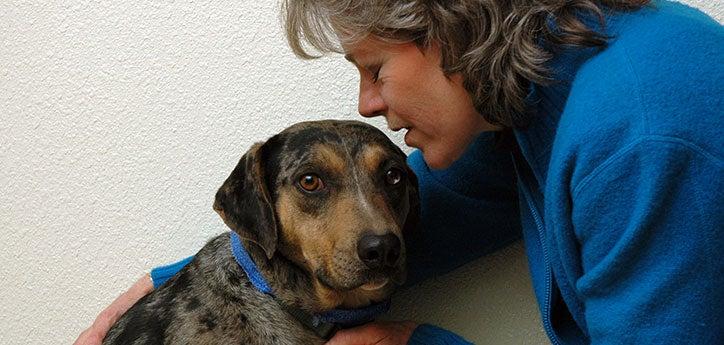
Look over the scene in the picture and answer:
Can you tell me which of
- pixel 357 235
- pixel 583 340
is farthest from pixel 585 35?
pixel 583 340

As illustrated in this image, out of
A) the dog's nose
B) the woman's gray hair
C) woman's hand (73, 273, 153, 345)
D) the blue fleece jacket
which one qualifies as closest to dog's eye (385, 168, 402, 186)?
the dog's nose

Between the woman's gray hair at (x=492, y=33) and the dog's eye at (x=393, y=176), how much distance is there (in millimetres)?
390

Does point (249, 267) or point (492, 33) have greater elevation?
point (492, 33)

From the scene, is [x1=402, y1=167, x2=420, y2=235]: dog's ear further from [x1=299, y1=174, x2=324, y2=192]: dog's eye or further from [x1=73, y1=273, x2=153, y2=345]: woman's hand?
[x1=73, y1=273, x2=153, y2=345]: woman's hand

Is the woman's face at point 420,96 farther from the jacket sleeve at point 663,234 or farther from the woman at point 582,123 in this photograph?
the jacket sleeve at point 663,234

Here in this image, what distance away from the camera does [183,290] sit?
2547 mm

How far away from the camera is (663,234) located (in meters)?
1.79

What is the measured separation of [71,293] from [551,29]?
2270 millimetres

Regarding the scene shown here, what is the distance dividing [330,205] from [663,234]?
0.91 m

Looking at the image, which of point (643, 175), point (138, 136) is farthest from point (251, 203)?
point (643, 175)

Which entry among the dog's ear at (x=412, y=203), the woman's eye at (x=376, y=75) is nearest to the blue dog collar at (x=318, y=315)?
the dog's ear at (x=412, y=203)

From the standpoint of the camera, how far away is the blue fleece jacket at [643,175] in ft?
5.82

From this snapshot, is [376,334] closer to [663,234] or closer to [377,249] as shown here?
[377,249]

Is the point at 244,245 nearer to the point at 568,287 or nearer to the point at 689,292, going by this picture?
the point at 568,287
